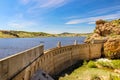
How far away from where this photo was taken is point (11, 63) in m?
12.7

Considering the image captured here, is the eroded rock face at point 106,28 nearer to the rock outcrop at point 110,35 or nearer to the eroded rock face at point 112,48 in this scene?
the rock outcrop at point 110,35

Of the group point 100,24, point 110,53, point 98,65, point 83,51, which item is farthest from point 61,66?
point 100,24

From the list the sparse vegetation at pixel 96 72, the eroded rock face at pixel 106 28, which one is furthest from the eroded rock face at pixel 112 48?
the eroded rock face at pixel 106 28

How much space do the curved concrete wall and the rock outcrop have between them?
2.38 m

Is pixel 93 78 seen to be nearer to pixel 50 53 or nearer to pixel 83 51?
pixel 50 53

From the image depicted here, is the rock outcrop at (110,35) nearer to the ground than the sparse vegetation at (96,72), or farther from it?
farther from it

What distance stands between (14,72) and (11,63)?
90cm

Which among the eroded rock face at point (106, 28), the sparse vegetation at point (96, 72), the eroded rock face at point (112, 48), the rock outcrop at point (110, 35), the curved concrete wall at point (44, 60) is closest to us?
the curved concrete wall at point (44, 60)

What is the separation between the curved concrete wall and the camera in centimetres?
1262

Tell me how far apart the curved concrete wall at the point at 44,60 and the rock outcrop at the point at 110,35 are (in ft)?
7.80

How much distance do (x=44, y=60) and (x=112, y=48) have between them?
28.5 meters

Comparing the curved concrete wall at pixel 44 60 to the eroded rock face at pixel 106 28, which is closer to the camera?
the curved concrete wall at pixel 44 60

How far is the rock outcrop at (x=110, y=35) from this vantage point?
48.5m

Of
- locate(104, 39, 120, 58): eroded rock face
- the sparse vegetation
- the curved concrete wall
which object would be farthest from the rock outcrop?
the sparse vegetation
